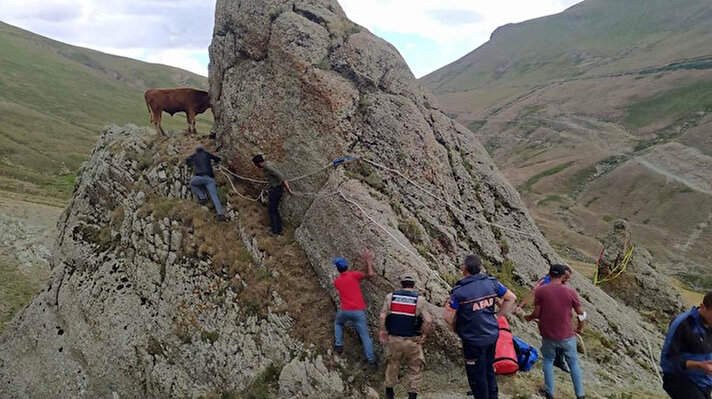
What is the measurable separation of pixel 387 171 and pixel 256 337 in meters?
6.80

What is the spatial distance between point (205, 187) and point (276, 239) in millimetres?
3783

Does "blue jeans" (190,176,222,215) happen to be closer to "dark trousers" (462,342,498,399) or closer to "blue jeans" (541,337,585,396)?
"dark trousers" (462,342,498,399)

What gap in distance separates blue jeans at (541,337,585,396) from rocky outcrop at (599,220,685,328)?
41.9 ft

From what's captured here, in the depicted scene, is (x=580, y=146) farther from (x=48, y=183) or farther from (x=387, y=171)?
(x=387, y=171)

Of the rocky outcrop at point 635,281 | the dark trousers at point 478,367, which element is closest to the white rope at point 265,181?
the dark trousers at point 478,367

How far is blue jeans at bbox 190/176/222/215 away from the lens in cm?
1813

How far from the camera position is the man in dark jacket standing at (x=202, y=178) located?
720 inches

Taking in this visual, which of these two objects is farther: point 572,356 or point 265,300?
point 265,300

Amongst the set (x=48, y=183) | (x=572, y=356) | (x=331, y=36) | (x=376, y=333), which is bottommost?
(x=48, y=183)

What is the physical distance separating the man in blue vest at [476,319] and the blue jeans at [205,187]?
10.7 m

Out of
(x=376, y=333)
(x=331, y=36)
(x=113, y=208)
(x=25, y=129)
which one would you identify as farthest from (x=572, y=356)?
(x=25, y=129)

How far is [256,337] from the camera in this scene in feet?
49.2

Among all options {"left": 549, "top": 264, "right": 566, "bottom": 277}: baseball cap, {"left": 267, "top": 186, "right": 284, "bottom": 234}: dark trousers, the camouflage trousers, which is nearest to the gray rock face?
{"left": 267, "top": 186, "right": 284, "bottom": 234}: dark trousers

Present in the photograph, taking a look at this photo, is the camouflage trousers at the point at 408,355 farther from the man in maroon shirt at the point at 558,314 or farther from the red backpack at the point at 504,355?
the man in maroon shirt at the point at 558,314
